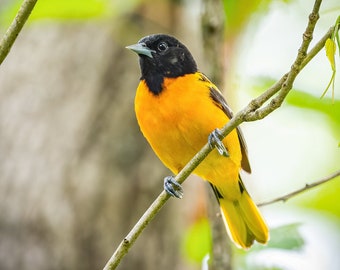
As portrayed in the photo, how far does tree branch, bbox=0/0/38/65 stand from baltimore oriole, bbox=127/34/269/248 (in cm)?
131

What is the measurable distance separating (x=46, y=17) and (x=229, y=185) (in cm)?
152

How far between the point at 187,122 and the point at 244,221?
949mm

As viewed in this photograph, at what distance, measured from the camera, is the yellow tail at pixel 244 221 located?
3.80 m

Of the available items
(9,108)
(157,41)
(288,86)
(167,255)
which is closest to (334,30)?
(288,86)

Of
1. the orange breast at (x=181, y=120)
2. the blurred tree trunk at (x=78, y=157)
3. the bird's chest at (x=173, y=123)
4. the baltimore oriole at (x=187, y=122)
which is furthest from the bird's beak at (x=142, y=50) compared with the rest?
the blurred tree trunk at (x=78, y=157)

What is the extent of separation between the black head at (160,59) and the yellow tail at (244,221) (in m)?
0.90

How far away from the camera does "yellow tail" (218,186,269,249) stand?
3.80 m

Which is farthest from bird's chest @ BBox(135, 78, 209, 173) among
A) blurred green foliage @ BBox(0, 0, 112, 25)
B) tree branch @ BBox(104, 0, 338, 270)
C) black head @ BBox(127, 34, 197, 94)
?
tree branch @ BBox(104, 0, 338, 270)

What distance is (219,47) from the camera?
11.5 ft

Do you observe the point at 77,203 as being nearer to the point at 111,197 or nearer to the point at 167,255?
the point at 111,197

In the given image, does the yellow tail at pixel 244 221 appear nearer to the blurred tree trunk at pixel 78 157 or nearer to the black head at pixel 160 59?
the black head at pixel 160 59

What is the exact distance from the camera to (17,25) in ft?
6.47

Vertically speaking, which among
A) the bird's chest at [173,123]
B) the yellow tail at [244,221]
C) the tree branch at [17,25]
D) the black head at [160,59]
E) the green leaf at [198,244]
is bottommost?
the yellow tail at [244,221]

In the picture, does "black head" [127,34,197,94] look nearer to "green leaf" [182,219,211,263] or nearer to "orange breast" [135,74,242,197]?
"orange breast" [135,74,242,197]
